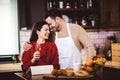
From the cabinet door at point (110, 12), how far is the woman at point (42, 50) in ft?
6.53

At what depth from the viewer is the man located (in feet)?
12.5

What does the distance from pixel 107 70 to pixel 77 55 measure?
41.4 inches

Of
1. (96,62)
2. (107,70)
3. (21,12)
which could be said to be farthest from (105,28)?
(96,62)

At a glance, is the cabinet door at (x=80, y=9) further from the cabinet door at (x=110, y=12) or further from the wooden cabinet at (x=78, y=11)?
the cabinet door at (x=110, y=12)

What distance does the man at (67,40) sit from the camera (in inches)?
150

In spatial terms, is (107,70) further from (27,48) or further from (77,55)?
(27,48)

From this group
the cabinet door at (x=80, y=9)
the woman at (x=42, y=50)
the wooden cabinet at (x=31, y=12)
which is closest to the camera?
the woman at (x=42, y=50)

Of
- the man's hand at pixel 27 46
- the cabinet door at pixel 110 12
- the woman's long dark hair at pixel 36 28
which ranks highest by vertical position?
the cabinet door at pixel 110 12

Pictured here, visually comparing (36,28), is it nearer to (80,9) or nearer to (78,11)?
(80,9)

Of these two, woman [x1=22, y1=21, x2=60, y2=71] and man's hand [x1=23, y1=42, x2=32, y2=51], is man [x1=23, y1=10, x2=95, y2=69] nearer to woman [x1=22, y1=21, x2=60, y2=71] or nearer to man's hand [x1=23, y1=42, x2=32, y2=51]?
woman [x1=22, y1=21, x2=60, y2=71]

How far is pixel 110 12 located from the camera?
5.37 meters

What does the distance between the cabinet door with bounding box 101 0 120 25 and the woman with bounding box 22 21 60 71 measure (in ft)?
6.53

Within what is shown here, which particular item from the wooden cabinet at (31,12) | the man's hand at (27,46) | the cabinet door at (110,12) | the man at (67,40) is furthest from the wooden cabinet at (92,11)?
the man's hand at (27,46)

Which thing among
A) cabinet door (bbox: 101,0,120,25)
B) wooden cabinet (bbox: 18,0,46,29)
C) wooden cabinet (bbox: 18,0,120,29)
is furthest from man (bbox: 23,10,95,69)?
cabinet door (bbox: 101,0,120,25)
